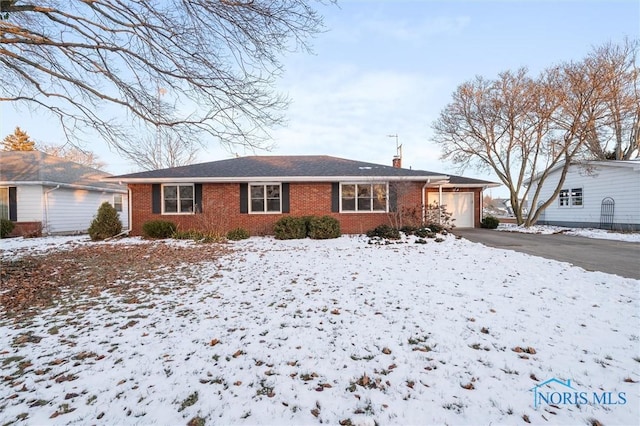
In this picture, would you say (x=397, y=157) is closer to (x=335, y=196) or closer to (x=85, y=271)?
(x=335, y=196)

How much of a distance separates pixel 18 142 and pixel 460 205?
135 ft

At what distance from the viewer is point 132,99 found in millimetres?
6516

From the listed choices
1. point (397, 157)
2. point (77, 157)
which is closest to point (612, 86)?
point (397, 157)

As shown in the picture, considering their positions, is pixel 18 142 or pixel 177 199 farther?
pixel 18 142

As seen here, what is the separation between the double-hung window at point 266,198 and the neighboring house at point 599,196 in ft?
54.4

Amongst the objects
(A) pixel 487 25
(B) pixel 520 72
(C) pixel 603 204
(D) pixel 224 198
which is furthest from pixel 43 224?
(C) pixel 603 204

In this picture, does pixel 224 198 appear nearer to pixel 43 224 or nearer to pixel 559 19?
pixel 43 224

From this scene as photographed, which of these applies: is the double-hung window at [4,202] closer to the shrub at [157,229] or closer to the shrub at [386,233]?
the shrub at [157,229]

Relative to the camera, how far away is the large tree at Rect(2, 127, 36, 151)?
89.9ft

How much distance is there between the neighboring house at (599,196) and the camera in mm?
14211

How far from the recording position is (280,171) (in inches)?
521

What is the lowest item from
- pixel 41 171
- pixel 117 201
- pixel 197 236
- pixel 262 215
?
pixel 197 236

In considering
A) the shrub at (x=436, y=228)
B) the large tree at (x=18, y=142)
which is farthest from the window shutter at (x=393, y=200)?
the large tree at (x=18, y=142)

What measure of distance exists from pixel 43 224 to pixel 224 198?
9.93m
